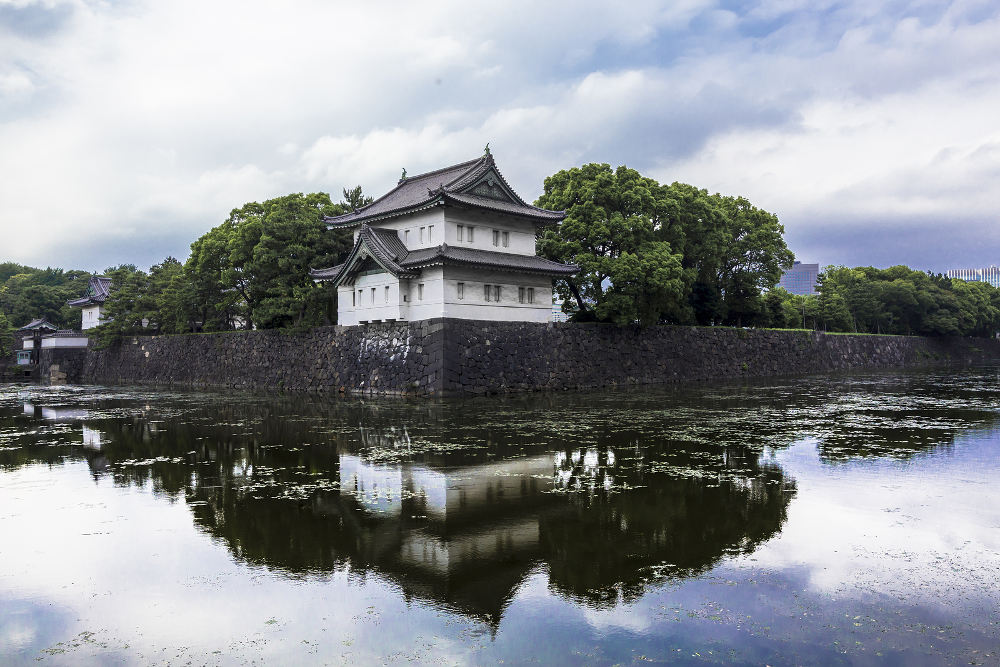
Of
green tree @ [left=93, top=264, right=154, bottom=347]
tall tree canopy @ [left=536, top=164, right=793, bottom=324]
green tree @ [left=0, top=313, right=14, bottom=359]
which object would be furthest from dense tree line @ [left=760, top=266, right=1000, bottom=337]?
green tree @ [left=0, top=313, right=14, bottom=359]

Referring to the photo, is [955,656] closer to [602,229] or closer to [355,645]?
[355,645]

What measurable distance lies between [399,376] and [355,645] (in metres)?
25.0

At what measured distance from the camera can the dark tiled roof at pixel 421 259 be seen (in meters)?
30.4

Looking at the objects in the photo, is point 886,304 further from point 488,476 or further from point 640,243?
point 488,476

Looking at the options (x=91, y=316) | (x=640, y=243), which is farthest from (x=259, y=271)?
(x=91, y=316)

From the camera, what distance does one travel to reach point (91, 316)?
57.2m

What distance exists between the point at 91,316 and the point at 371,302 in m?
37.2

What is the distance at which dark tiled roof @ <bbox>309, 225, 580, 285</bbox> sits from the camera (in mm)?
30406

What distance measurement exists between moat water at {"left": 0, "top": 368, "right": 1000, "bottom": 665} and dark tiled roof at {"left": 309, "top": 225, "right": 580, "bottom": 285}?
15.0 m

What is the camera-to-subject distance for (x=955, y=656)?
16.6 ft

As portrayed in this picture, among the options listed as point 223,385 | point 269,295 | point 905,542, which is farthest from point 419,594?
point 223,385

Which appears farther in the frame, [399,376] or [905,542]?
[399,376]

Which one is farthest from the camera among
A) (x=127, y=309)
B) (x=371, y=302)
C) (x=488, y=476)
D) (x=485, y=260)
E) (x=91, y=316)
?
(x=91, y=316)

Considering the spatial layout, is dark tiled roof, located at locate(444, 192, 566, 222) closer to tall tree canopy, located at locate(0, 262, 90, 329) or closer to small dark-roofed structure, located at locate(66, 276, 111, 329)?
small dark-roofed structure, located at locate(66, 276, 111, 329)
